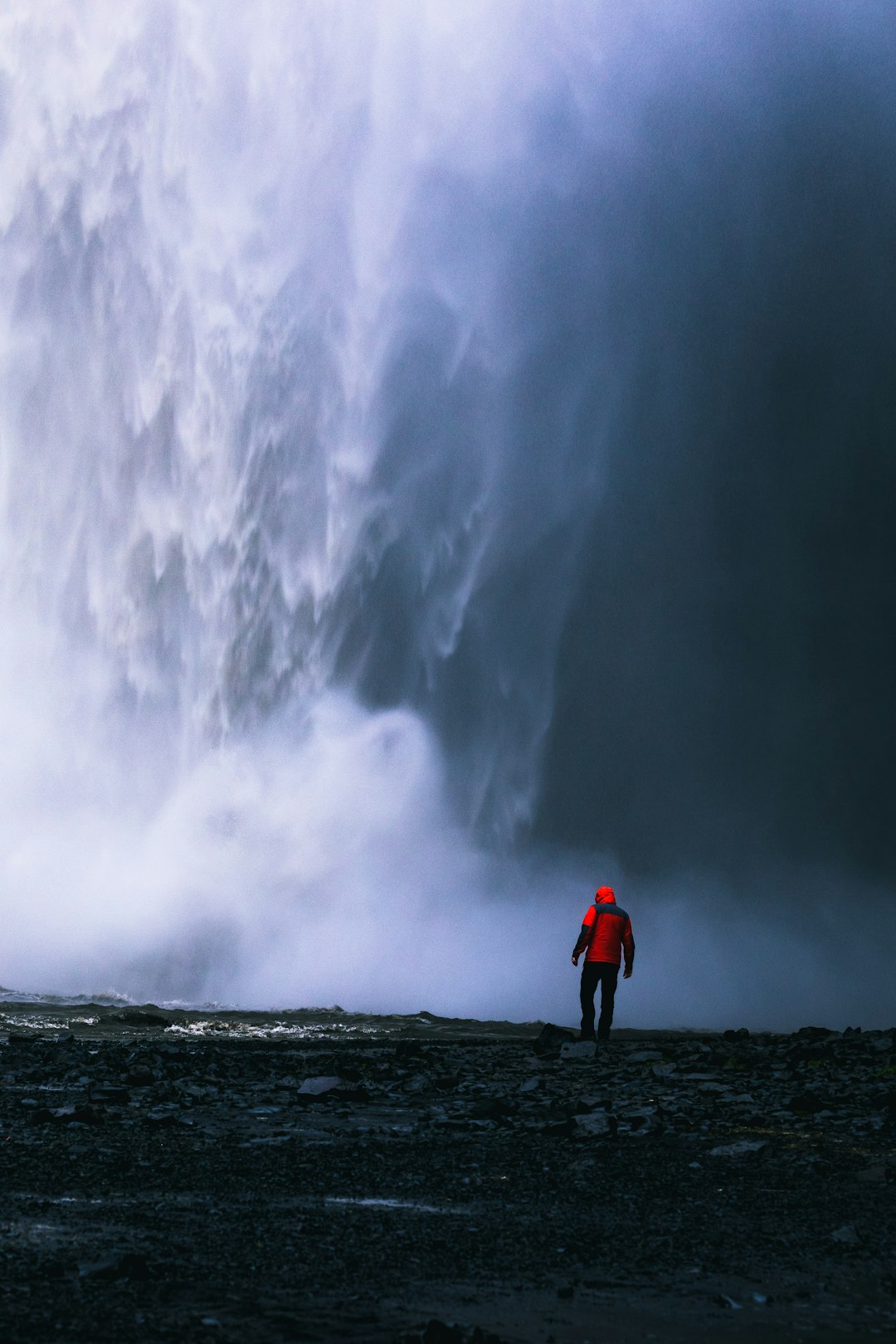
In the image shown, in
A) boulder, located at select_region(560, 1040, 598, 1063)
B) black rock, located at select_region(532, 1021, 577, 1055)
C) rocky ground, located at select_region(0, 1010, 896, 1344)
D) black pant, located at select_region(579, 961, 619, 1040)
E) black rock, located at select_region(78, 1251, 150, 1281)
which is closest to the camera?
rocky ground, located at select_region(0, 1010, 896, 1344)

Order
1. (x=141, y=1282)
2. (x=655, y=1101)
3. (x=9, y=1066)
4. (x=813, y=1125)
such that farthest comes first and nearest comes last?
(x=9, y=1066)
(x=655, y=1101)
(x=813, y=1125)
(x=141, y=1282)

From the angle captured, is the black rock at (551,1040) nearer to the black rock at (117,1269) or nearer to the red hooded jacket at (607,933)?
the red hooded jacket at (607,933)

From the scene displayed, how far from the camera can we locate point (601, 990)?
16625 mm

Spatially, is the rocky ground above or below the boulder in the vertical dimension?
below

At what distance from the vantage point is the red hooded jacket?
16.5 metres

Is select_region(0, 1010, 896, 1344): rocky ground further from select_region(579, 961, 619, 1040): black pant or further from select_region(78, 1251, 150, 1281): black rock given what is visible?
select_region(579, 961, 619, 1040): black pant

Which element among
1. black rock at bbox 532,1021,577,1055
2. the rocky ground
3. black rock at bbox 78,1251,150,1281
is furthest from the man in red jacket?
black rock at bbox 78,1251,150,1281

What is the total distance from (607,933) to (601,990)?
777 mm

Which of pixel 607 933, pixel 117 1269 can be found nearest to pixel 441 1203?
pixel 117 1269

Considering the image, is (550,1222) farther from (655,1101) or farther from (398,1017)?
(398,1017)

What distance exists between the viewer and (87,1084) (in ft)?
34.4

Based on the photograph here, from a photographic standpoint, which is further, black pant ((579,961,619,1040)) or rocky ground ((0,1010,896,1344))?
black pant ((579,961,619,1040))

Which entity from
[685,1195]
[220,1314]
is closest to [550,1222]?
[685,1195]

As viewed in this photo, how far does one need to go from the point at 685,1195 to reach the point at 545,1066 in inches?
264
